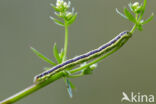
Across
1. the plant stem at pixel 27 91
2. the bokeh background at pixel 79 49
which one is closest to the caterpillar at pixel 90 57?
the plant stem at pixel 27 91

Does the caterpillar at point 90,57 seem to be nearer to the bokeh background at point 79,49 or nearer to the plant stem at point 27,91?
the plant stem at point 27,91

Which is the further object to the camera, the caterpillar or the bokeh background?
the bokeh background

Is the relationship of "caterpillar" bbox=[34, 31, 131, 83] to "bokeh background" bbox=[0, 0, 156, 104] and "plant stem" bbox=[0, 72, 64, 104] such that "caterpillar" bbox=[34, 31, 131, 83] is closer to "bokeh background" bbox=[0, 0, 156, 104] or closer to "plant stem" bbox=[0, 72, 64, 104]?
"plant stem" bbox=[0, 72, 64, 104]

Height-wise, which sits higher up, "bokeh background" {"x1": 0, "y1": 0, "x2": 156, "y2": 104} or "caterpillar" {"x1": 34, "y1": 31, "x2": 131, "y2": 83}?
"bokeh background" {"x1": 0, "y1": 0, "x2": 156, "y2": 104}

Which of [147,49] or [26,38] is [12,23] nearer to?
[26,38]

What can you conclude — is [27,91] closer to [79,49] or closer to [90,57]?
[90,57]

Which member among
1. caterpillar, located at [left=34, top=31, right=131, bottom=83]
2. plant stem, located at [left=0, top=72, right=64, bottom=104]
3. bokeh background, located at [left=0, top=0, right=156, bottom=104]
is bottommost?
plant stem, located at [left=0, top=72, right=64, bottom=104]

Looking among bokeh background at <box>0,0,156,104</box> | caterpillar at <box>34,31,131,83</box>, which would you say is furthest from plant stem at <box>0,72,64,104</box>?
bokeh background at <box>0,0,156,104</box>

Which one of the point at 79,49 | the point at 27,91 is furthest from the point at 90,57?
the point at 79,49

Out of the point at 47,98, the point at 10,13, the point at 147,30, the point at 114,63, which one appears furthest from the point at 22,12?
the point at 147,30
